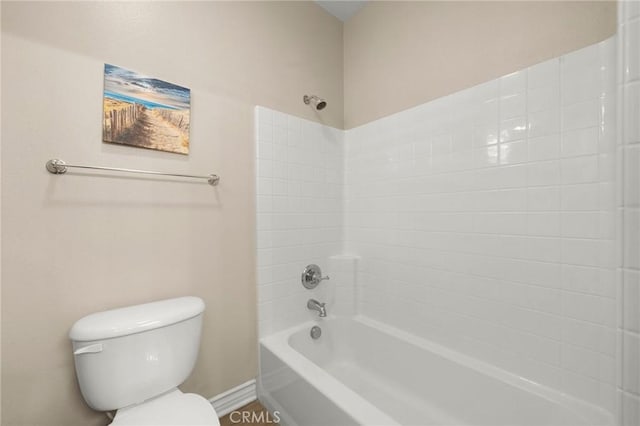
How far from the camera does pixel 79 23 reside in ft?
3.51

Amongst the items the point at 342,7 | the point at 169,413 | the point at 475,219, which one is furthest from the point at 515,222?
the point at 342,7

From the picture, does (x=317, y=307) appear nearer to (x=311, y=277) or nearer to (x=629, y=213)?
(x=311, y=277)

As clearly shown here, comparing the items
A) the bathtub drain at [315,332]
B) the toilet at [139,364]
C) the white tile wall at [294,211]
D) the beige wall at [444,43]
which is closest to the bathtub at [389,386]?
the bathtub drain at [315,332]

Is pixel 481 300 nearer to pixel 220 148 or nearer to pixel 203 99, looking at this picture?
pixel 220 148

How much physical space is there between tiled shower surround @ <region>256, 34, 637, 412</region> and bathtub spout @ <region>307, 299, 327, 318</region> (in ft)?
0.16

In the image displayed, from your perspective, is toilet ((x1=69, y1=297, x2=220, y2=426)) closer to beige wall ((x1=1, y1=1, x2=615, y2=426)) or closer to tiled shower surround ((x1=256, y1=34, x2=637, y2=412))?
beige wall ((x1=1, y1=1, x2=615, y2=426))

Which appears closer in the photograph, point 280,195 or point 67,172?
point 67,172

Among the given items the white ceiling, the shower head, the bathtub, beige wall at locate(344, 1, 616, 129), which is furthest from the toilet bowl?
the white ceiling

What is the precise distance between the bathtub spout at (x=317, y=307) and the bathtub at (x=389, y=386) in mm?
113

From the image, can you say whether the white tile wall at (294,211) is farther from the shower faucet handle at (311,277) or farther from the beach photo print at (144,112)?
the beach photo print at (144,112)

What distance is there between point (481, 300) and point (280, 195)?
4.01 ft

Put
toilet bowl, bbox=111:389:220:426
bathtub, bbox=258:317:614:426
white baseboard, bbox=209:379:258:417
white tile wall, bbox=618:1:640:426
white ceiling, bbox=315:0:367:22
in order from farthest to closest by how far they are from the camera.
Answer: white ceiling, bbox=315:0:367:22, white baseboard, bbox=209:379:258:417, bathtub, bbox=258:317:614:426, toilet bowl, bbox=111:389:220:426, white tile wall, bbox=618:1:640:426

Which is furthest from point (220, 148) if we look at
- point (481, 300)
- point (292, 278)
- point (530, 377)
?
point (530, 377)

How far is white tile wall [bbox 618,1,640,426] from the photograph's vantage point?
1.42 ft
